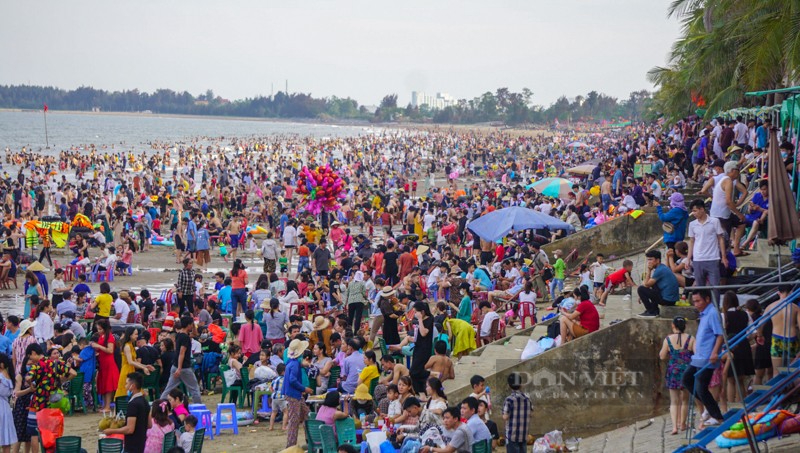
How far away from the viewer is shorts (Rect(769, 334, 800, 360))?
7996 millimetres

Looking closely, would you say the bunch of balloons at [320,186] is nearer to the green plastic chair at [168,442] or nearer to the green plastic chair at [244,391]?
the green plastic chair at [244,391]

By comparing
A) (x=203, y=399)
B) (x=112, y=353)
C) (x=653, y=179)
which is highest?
(x=653, y=179)

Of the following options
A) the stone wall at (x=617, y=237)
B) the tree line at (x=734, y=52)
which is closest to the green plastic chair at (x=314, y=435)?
the tree line at (x=734, y=52)

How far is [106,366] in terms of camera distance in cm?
1160

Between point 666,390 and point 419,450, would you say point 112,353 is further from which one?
point 666,390

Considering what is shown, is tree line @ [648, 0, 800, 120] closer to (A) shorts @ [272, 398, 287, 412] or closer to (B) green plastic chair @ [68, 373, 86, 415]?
(A) shorts @ [272, 398, 287, 412]

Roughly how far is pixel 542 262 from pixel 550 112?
139218 millimetres

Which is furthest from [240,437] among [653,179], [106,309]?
[653,179]

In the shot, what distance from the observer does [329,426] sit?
885 cm

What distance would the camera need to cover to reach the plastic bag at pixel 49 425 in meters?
9.57

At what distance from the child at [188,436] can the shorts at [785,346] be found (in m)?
5.51

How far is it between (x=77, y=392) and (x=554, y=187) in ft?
57.4

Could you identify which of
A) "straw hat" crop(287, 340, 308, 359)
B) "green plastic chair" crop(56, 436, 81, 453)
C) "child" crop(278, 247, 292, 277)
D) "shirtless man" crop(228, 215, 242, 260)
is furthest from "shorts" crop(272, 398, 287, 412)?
"shirtless man" crop(228, 215, 242, 260)

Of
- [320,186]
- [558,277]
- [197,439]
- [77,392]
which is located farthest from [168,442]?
[320,186]
